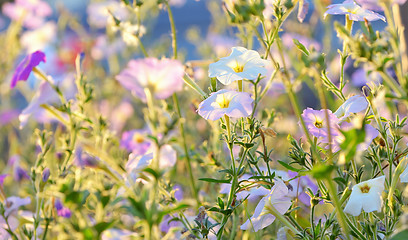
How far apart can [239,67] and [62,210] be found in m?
0.37

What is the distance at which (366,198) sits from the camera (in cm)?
55

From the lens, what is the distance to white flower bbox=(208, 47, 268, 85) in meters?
0.64

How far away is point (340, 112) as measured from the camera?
2.07ft

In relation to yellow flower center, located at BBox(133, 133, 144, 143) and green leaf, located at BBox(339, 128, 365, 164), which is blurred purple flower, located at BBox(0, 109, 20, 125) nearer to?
yellow flower center, located at BBox(133, 133, 144, 143)

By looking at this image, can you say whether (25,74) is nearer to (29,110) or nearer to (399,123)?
(29,110)

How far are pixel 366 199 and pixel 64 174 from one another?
0.47m

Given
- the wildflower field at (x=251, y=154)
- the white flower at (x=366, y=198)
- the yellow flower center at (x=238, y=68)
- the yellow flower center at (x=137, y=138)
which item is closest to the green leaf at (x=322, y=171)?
the wildflower field at (x=251, y=154)

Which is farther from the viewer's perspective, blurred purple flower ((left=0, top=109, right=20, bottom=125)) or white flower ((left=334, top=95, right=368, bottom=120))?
blurred purple flower ((left=0, top=109, right=20, bottom=125))

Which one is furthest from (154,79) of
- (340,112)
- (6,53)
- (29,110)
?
(6,53)

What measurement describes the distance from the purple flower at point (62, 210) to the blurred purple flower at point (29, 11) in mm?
1206

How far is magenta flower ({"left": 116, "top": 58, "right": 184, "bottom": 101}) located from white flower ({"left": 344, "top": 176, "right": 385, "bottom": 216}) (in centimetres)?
25

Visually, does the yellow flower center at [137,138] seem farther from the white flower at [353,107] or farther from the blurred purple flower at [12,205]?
the white flower at [353,107]

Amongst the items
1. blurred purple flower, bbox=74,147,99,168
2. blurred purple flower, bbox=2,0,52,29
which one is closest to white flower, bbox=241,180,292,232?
blurred purple flower, bbox=74,147,99,168

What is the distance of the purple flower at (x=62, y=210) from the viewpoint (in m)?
0.76
